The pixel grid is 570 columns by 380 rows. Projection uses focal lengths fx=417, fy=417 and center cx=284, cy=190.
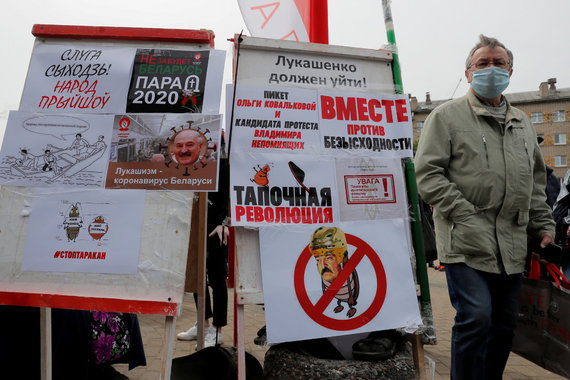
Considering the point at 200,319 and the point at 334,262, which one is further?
the point at 200,319

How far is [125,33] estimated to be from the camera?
2.14 metres

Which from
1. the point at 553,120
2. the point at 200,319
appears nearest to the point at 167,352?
the point at 200,319

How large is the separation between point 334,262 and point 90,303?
3.71 ft

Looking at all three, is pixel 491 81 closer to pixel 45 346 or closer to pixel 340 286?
pixel 340 286

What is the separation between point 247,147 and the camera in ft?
6.86

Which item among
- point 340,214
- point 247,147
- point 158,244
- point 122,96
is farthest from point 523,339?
point 122,96

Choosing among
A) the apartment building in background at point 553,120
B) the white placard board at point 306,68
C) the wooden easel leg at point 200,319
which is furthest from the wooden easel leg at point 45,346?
the apartment building in background at point 553,120

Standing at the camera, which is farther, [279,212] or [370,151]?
[370,151]

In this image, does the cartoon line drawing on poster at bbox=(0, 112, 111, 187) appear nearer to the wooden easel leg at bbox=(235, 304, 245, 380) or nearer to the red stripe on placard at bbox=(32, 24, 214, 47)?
the red stripe on placard at bbox=(32, 24, 214, 47)

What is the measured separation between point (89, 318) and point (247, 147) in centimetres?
146

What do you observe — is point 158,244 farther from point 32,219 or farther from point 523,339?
point 523,339

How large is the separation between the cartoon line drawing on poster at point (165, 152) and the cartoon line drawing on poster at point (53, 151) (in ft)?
0.25

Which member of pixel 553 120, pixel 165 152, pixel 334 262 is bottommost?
pixel 334 262

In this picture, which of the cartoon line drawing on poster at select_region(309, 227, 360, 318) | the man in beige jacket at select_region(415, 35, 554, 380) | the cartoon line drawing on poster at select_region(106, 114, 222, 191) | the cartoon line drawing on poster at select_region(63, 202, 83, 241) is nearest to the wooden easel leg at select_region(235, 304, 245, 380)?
the cartoon line drawing on poster at select_region(309, 227, 360, 318)
